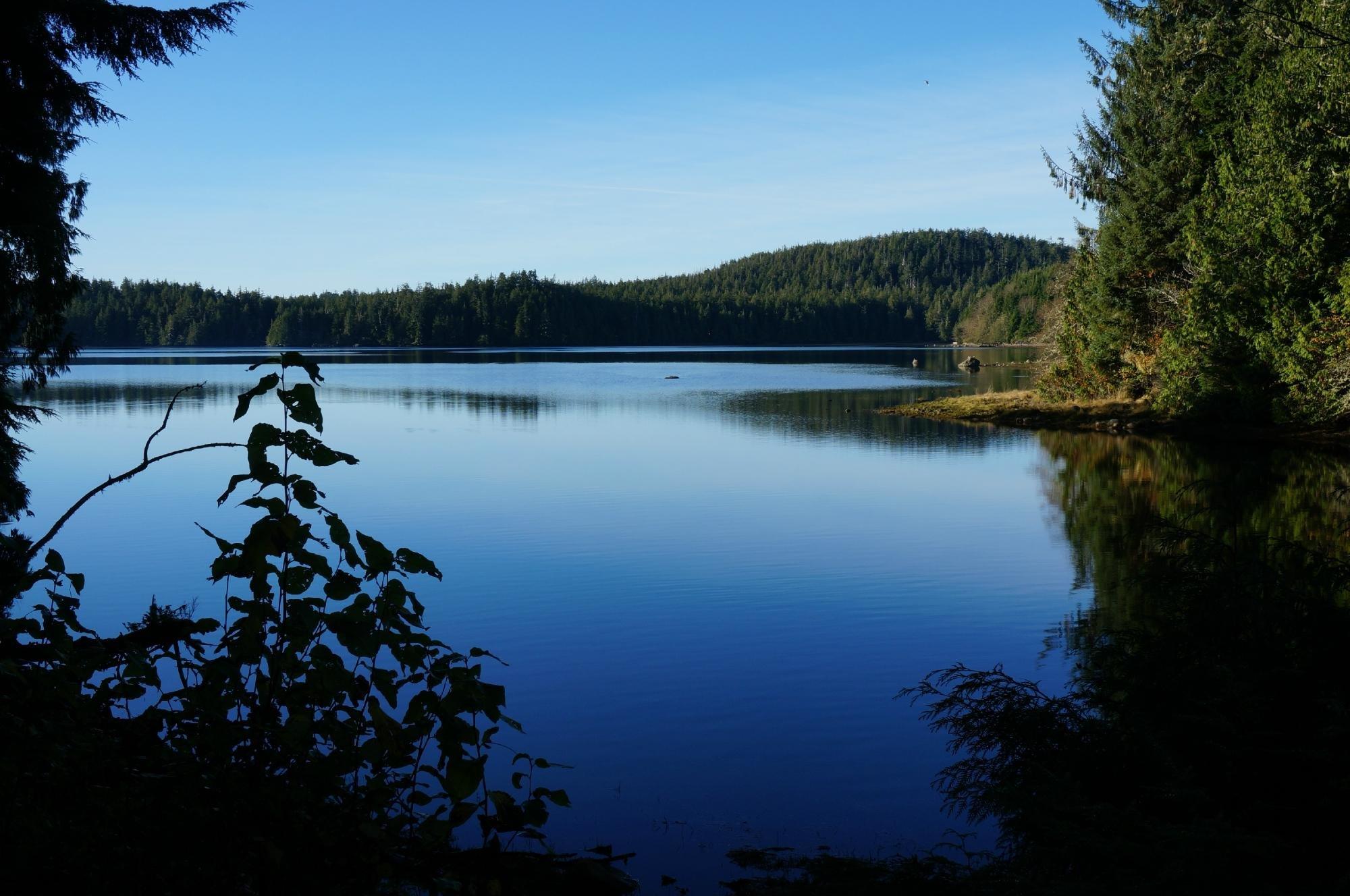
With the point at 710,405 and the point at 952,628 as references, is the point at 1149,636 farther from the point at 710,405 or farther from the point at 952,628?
the point at 710,405

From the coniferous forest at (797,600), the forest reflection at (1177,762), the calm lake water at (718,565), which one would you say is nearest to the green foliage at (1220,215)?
the coniferous forest at (797,600)

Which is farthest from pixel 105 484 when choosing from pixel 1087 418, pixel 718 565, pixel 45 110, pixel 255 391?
pixel 1087 418

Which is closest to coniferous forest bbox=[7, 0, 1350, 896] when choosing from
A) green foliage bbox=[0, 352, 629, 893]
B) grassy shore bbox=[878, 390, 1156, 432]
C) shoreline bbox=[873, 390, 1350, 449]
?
green foliage bbox=[0, 352, 629, 893]

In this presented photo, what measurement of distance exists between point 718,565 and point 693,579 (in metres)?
0.96

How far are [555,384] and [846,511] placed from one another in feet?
159

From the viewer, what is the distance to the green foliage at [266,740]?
3.77m

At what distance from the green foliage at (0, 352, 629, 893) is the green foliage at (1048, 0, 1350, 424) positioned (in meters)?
27.7

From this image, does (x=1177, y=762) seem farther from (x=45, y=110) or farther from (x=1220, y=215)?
(x=1220, y=215)

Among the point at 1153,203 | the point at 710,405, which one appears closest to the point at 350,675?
the point at 1153,203

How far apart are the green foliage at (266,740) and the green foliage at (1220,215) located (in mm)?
27669

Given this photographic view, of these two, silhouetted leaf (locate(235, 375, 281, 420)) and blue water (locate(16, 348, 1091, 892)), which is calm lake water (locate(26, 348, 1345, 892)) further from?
silhouetted leaf (locate(235, 375, 281, 420))

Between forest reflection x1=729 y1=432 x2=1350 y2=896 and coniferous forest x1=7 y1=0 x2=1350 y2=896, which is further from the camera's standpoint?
forest reflection x1=729 y1=432 x2=1350 y2=896

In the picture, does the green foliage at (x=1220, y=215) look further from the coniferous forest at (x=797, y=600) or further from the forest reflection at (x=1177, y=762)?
the forest reflection at (x=1177, y=762)

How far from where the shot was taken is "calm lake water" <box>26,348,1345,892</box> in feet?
27.2
